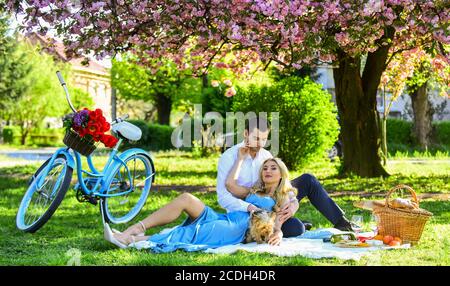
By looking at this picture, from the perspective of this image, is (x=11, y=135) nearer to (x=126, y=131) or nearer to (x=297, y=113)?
(x=297, y=113)

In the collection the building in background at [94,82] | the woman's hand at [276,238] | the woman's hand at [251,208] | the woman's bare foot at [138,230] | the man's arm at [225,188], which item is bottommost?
the woman's hand at [276,238]

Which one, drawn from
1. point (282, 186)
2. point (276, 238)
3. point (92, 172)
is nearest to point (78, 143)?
point (92, 172)

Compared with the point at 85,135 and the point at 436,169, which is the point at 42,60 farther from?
the point at 85,135

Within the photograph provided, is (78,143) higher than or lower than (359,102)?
lower

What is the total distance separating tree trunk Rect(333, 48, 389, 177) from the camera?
15227mm

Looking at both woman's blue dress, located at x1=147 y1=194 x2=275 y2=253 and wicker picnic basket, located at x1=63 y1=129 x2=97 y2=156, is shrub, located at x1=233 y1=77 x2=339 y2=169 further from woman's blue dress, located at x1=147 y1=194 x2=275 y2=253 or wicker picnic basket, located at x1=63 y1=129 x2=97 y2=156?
woman's blue dress, located at x1=147 y1=194 x2=275 y2=253

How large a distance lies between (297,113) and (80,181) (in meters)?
9.69

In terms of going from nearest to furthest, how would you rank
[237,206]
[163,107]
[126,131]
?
[237,206], [126,131], [163,107]

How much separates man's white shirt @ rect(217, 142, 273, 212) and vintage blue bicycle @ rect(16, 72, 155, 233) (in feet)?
4.90

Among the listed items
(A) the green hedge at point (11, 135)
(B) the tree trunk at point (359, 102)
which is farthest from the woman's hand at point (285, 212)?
(A) the green hedge at point (11, 135)

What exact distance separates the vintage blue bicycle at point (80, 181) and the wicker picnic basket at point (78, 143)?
0.25ft

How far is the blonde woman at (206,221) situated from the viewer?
709 cm

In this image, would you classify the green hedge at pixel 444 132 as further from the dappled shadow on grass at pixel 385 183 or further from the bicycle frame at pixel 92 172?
the bicycle frame at pixel 92 172

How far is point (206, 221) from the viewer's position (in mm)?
7332
